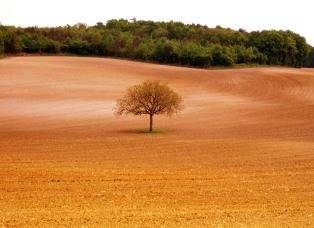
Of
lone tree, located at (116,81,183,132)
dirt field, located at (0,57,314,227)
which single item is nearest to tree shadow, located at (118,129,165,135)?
dirt field, located at (0,57,314,227)

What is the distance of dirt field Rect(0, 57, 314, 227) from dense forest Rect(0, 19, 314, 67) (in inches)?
342

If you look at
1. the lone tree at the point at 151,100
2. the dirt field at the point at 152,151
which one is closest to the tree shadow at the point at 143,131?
the dirt field at the point at 152,151

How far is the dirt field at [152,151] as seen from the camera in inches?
657

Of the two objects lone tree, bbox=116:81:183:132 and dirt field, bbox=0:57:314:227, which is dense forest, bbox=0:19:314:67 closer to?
dirt field, bbox=0:57:314:227

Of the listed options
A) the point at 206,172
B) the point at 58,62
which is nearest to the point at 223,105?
the point at 58,62

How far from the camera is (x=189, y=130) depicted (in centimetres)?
4556

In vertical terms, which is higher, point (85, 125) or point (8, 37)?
point (8, 37)

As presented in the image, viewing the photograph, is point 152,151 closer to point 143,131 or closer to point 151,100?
point 143,131

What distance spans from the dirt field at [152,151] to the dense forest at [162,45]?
342 inches

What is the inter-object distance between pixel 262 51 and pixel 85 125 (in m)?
56.5

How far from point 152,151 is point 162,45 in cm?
5470

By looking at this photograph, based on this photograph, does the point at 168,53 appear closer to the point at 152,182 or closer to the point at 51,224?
the point at 152,182

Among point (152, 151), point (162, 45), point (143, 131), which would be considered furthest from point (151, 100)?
point (162, 45)

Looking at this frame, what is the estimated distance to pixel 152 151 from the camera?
3406 cm
